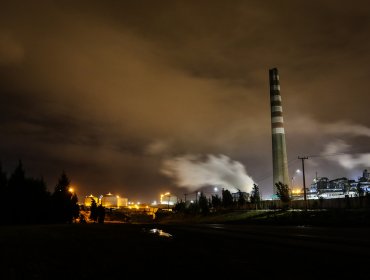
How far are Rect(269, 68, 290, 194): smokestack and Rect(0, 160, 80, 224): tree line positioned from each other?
166 feet

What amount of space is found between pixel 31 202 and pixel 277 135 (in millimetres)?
62874

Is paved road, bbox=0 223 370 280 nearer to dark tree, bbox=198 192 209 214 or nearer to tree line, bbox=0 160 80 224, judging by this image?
tree line, bbox=0 160 80 224

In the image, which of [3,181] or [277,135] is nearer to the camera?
[3,181]

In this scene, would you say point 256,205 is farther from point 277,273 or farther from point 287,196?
point 277,273

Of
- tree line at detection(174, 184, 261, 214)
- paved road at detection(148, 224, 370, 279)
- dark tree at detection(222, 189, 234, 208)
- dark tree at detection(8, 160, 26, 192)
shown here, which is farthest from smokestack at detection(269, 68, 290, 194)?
paved road at detection(148, 224, 370, 279)

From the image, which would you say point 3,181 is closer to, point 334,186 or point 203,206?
point 203,206

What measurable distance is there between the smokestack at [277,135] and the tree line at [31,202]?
166 feet

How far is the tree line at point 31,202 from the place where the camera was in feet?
236

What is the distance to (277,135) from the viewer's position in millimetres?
108938

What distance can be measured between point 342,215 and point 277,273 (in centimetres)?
3758

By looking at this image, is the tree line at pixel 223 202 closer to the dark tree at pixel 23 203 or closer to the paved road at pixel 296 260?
the dark tree at pixel 23 203

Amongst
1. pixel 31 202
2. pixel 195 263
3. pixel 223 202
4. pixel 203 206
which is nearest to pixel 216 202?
pixel 223 202

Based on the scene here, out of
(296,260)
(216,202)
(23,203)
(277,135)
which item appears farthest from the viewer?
(277,135)

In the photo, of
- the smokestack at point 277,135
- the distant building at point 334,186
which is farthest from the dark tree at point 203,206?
the distant building at point 334,186
